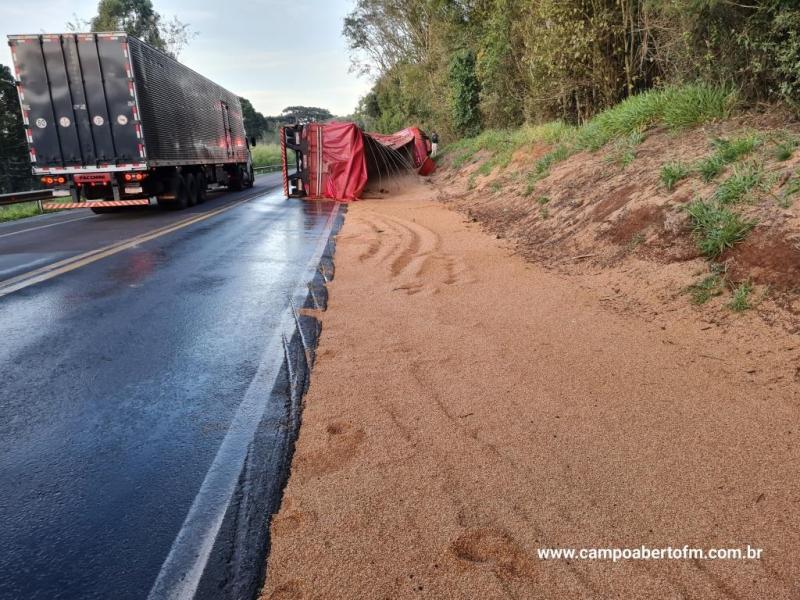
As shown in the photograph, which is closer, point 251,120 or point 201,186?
point 201,186

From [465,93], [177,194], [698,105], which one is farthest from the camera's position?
[465,93]

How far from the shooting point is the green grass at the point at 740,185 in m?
5.13

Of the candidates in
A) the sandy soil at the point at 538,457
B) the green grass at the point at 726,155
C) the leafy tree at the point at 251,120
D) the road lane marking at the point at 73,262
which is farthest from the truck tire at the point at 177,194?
the leafy tree at the point at 251,120

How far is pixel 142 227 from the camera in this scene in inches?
454

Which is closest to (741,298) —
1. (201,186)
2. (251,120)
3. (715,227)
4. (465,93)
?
(715,227)

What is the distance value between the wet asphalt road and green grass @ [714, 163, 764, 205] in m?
4.23

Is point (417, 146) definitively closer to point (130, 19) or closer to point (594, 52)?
point (594, 52)

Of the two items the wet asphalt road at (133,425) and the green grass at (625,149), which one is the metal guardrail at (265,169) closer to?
the green grass at (625,149)

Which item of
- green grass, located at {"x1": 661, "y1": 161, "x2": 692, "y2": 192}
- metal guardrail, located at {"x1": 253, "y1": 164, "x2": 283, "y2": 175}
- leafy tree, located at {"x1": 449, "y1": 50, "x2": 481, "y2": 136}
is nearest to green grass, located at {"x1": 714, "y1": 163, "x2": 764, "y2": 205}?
green grass, located at {"x1": 661, "y1": 161, "x2": 692, "y2": 192}

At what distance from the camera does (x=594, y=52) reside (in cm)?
1101

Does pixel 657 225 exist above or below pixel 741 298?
above

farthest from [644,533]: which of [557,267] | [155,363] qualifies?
[557,267]

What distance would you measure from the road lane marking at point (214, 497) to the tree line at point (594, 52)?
21.0 ft

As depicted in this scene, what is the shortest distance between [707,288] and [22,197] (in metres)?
18.1
